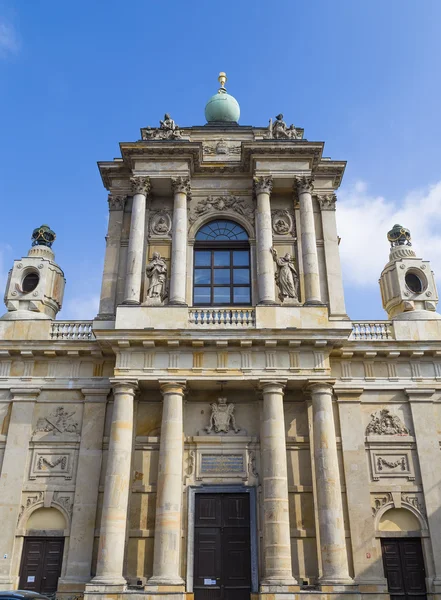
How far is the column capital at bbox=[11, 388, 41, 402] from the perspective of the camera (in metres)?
19.5

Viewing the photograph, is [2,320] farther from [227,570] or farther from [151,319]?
[227,570]

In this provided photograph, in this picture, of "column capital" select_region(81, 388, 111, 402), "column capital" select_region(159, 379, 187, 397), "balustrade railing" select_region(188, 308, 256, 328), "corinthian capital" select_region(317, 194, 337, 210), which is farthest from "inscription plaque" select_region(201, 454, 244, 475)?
"corinthian capital" select_region(317, 194, 337, 210)

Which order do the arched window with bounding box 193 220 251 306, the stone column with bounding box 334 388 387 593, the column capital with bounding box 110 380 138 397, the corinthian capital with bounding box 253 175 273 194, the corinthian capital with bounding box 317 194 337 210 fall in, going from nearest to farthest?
the stone column with bounding box 334 388 387 593 → the column capital with bounding box 110 380 138 397 → the arched window with bounding box 193 220 251 306 → the corinthian capital with bounding box 253 175 273 194 → the corinthian capital with bounding box 317 194 337 210

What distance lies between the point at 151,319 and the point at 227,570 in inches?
323

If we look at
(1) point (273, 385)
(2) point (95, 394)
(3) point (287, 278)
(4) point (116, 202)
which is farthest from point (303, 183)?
(2) point (95, 394)

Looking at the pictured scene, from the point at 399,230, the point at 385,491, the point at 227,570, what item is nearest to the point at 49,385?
the point at 227,570

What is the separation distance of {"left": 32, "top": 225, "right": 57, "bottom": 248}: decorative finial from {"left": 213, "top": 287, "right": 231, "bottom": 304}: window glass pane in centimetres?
784

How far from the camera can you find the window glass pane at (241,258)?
22.2 meters

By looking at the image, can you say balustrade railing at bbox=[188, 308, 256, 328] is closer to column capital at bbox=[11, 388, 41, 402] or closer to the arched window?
the arched window

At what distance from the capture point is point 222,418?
746 inches

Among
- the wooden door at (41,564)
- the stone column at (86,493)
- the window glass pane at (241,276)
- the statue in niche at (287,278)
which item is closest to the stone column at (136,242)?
the stone column at (86,493)

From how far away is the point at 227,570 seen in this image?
17.2m

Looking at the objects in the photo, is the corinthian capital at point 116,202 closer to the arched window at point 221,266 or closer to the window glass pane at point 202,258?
the arched window at point 221,266

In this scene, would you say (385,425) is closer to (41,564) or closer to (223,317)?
(223,317)
